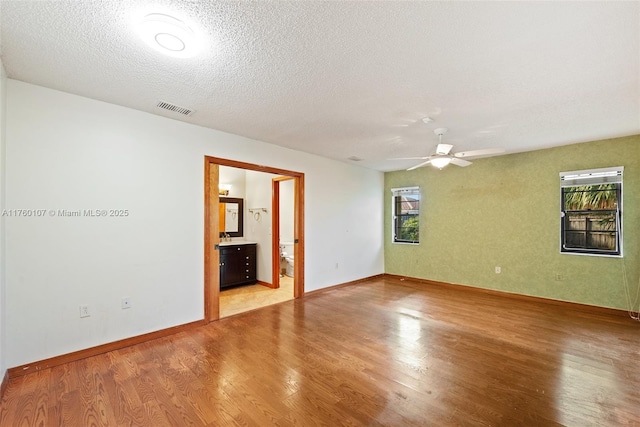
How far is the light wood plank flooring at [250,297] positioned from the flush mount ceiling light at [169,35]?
3151 mm

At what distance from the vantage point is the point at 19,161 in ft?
7.72

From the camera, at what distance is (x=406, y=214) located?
6.27 metres

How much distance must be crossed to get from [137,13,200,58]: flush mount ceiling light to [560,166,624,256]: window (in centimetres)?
529

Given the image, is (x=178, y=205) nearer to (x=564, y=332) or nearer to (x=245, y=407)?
(x=245, y=407)

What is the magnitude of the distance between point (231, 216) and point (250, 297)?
6.75ft

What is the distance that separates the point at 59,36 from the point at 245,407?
2803mm

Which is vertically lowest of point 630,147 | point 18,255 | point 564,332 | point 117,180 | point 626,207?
point 564,332

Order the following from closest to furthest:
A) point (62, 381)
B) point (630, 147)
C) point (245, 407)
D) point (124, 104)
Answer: point (245, 407) → point (62, 381) → point (124, 104) → point (630, 147)

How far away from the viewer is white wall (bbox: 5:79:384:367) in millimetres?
2361

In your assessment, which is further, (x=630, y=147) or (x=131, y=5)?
(x=630, y=147)

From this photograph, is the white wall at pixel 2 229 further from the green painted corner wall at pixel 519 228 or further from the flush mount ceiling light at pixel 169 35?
the green painted corner wall at pixel 519 228

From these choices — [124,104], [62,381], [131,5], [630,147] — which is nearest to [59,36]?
[131,5]

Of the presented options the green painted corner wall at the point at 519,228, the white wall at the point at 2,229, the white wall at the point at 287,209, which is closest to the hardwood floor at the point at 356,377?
the white wall at the point at 2,229

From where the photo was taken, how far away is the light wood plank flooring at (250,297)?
13.3 ft
